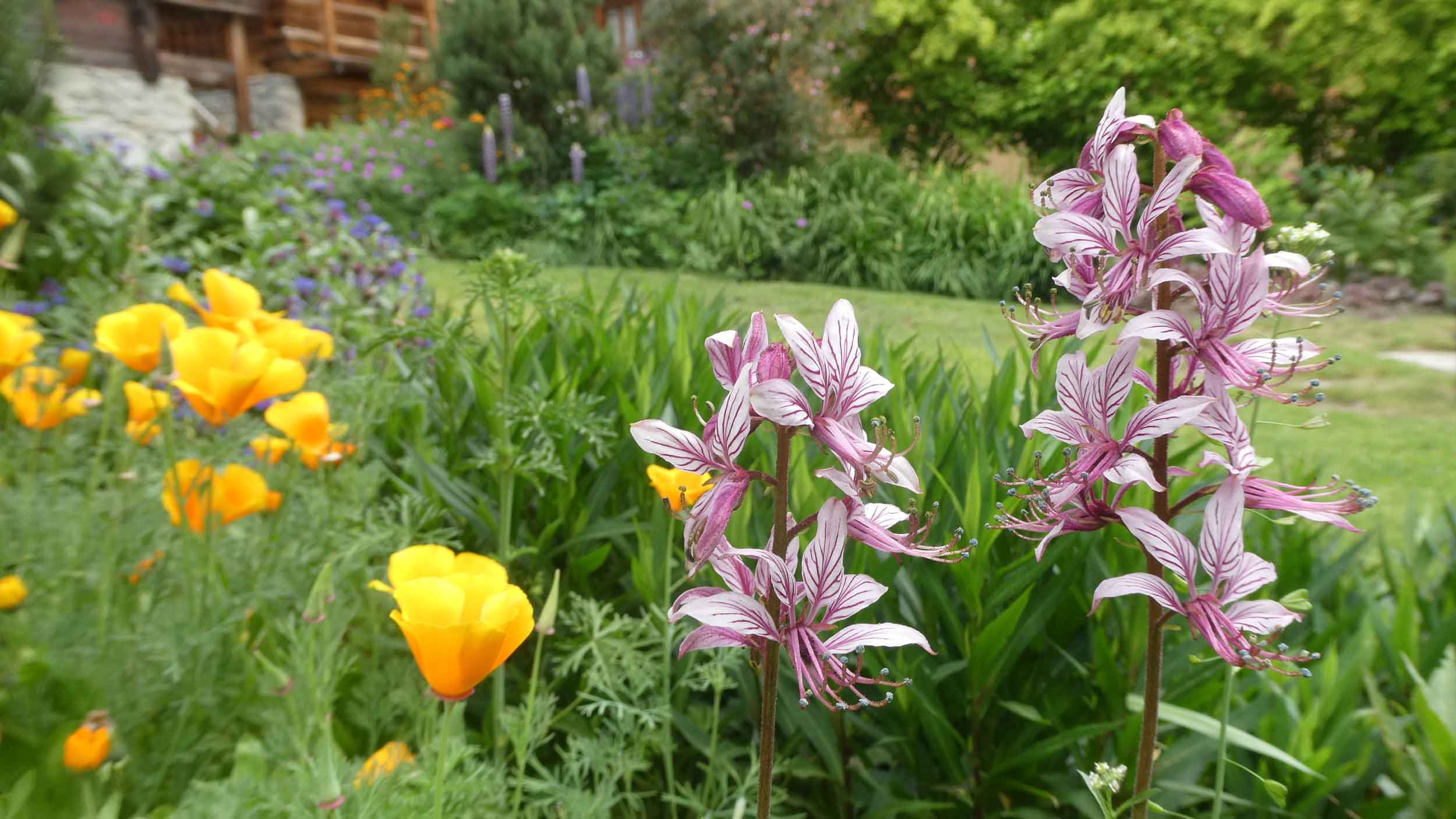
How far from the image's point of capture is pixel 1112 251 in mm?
889

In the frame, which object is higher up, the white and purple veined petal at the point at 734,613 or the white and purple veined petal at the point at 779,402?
the white and purple veined petal at the point at 779,402

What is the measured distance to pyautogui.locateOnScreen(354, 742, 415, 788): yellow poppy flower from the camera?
4.34 feet

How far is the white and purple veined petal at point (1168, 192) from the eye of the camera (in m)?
0.81

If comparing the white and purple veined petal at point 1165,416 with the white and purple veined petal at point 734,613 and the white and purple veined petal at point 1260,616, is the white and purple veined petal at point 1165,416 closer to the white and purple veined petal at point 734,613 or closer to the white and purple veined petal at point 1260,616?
the white and purple veined petal at point 1260,616

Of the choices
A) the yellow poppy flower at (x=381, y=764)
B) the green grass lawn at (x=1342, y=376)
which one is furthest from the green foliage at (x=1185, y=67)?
the yellow poppy flower at (x=381, y=764)

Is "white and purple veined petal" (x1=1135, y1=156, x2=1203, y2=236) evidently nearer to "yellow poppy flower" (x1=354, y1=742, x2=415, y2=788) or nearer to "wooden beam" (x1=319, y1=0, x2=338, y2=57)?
"yellow poppy flower" (x1=354, y1=742, x2=415, y2=788)

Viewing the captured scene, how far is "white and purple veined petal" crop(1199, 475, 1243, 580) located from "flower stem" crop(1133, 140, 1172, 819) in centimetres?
4

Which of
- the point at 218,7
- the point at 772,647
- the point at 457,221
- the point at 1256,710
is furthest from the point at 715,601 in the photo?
the point at 218,7

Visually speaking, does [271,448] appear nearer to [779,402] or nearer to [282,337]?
[282,337]

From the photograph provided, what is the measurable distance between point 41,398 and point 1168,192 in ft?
6.60

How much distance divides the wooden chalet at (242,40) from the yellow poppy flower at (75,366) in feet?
40.2

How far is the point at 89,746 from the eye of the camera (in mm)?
1261

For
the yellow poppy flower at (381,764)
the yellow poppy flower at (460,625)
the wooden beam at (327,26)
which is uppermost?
the wooden beam at (327,26)

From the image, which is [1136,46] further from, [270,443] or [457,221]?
[270,443]
